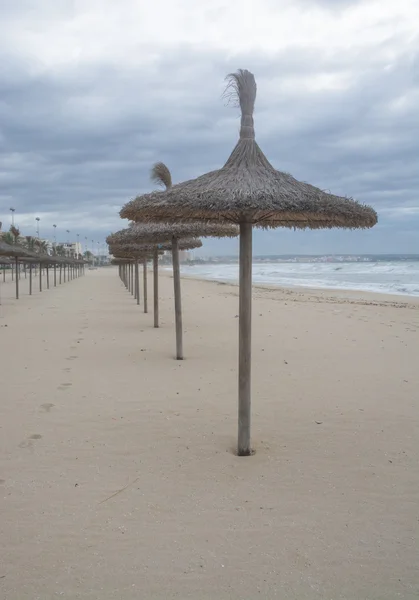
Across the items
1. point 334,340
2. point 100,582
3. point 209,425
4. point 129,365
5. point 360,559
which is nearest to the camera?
point 100,582

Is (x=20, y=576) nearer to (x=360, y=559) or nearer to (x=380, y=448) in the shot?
(x=360, y=559)

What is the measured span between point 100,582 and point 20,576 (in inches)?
16.5

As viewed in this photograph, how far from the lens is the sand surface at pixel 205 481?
8.98 feet

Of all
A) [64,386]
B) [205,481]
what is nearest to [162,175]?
[64,386]

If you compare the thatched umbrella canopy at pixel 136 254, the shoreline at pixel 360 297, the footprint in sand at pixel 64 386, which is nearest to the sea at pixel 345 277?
the shoreline at pixel 360 297

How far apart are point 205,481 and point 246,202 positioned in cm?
201

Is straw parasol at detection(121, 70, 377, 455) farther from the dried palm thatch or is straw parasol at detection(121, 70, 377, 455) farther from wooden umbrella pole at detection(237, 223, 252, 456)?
the dried palm thatch

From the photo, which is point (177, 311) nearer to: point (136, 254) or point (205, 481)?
point (205, 481)

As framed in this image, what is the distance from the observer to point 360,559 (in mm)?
2887

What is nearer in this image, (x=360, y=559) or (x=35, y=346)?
(x=360, y=559)

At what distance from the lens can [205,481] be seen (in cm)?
381

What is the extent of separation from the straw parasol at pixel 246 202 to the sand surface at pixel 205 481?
0.73 metres

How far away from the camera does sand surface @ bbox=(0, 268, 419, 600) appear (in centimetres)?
274

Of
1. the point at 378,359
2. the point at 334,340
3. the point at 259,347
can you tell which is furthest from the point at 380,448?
the point at 334,340
